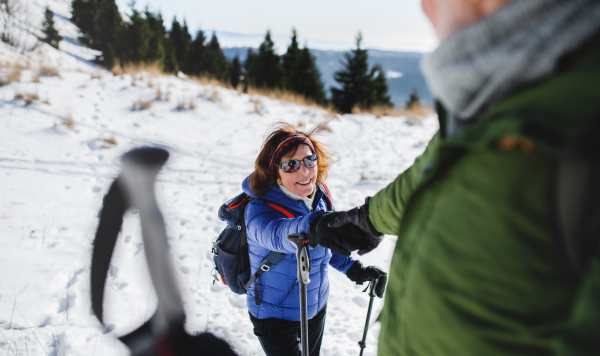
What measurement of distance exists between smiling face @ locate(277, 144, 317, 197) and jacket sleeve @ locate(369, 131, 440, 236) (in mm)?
929

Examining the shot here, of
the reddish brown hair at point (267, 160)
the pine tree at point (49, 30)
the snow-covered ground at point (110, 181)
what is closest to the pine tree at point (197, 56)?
the pine tree at point (49, 30)

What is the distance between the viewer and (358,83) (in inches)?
850

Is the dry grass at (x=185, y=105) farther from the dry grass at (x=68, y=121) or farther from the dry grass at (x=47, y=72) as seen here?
the dry grass at (x=47, y=72)

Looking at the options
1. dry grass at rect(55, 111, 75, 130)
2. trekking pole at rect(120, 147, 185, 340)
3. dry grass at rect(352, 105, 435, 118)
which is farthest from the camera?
dry grass at rect(352, 105, 435, 118)

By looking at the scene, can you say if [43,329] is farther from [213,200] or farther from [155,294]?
[213,200]

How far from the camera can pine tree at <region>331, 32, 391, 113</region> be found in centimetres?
2141

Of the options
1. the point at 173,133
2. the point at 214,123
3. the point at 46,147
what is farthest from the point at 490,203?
the point at 214,123

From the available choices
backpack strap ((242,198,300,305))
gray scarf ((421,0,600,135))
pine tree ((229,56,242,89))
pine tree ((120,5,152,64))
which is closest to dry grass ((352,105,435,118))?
backpack strap ((242,198,300,305))

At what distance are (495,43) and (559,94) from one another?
0.11 meters

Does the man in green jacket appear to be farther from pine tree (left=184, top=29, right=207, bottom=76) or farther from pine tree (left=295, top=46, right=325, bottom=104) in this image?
pine tree (left=184, top=29, right=207, bottom=76)

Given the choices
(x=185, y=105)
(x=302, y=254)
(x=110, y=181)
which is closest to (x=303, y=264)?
(x=302, y=254)

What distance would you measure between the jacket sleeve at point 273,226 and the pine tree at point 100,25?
32091 millimetres

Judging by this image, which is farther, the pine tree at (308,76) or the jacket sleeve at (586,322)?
the pine tree at (308,76)

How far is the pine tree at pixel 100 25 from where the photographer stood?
28625 mm
